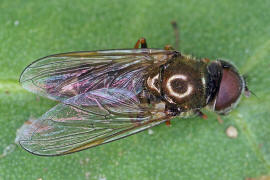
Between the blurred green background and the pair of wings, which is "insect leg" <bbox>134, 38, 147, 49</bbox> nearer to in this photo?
the blurred green background

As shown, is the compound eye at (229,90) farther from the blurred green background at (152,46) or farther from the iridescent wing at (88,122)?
the iridescent wing at (88,122)

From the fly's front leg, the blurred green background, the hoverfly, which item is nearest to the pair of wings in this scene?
the hoverfly

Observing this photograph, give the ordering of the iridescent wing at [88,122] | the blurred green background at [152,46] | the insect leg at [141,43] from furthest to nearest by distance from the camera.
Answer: the insect leg at [141,43] < the blurred green background at [152,46] < the iridescent wing at [88,122]

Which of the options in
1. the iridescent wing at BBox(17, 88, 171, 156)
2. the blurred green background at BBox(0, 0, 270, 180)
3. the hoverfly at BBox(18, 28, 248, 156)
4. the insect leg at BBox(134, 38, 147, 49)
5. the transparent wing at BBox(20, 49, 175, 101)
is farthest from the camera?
the insect leg at BBox(134, 38, 147, 49)

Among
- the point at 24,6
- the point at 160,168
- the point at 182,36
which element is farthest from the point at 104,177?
the point at 24,6

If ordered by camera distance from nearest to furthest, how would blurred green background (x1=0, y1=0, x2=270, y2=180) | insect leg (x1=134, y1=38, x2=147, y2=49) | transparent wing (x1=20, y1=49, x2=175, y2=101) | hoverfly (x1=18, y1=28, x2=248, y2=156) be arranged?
hoverfly (x1=18, y1=28, x2=248, y2=156) → transparent wing (x1=20, y1=49, x2=175, y2=101) → blurred green background (x1=0, y1=0, x2=270, y2=180) → insect leg (x1=134, y1=38, x2=147, y2=49)

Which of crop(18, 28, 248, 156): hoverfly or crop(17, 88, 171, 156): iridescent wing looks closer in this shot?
crop(17, 88, 171, 156): iridescent wing

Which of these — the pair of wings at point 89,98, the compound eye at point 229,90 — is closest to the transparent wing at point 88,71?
the pair of wings at point 89,98

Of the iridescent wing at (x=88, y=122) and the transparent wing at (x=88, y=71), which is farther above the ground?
the transparent wing at (x=88, y=71)
